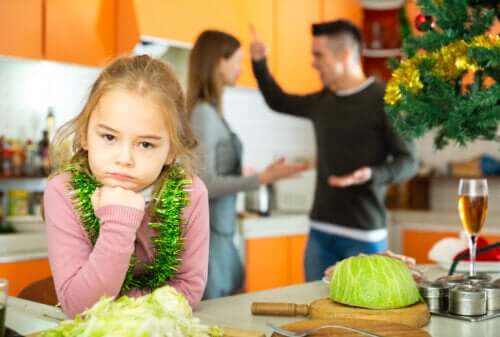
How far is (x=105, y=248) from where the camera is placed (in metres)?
1.15

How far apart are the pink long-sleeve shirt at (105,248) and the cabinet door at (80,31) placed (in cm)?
206

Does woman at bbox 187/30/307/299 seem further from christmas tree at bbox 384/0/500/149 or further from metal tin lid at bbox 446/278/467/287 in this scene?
metal tin lid at bbox 446/278/467/287

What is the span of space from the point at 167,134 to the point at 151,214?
0.15 m

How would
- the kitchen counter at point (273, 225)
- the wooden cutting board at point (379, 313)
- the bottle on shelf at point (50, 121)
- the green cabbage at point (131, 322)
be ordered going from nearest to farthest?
the green cabbage at point (131, 322) < the wooden cutting board at point (379, 313) < the bottle on shelf at point (50, 121) < the kitchen counter at point (273, 225)

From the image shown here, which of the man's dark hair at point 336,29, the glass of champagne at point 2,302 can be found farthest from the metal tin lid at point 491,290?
the man's dark hair at point 336,29

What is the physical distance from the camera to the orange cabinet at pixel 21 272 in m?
2.83

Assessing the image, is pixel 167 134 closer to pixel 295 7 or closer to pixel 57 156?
pixel 57 156

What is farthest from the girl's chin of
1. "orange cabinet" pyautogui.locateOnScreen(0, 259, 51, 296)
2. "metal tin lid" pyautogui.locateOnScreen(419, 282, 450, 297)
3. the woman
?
"orange cabinet" pyautogui.locateOnScreen(0, 259, 51, 296)

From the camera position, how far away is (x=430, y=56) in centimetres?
153

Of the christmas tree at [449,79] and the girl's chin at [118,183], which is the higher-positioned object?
the christmas tree at [449,79]

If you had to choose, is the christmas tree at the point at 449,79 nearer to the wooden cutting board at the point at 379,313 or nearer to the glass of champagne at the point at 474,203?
the glass of champagne at the point at 474,203

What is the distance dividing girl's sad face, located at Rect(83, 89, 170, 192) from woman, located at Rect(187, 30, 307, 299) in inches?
45.1

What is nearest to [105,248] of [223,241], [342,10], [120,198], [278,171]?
[120,198]

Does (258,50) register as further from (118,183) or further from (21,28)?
(118,183)
